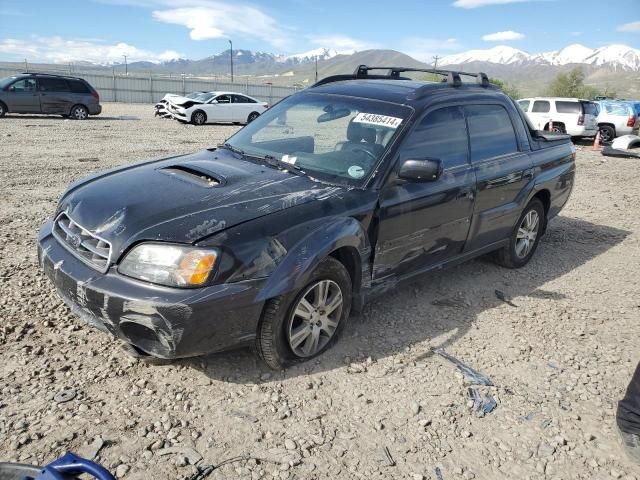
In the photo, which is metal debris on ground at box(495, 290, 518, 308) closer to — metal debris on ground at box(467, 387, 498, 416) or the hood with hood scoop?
metal debris on ground at box(467, 387, 498, 416)

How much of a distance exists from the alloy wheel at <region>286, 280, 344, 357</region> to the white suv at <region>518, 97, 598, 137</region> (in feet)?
57.0

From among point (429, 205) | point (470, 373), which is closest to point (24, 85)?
point (429, 205)

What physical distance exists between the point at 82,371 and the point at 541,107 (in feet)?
66.6

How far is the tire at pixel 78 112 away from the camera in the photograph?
18.5m

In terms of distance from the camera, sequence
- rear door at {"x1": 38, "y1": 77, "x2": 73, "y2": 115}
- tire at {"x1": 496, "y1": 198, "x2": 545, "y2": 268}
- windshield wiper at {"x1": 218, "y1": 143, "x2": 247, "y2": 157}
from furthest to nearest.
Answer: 1. rear door at {"x1": 38, "y1": 77, "x2": 73, "y2": 115}
2. tire at {"x1": 496, "y1": 198, "x2": 545, "y2": 268}
3. windshield wiper at {"x1": 218, "y1": 143, "x2": 247, "y2": 157}

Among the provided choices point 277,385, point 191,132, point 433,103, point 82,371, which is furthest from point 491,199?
point 191,132

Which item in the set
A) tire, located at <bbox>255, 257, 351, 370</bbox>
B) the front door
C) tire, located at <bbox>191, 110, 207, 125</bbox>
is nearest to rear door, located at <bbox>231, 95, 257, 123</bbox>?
tire, located at <bbox>191, 110, 207, 125</bbox>

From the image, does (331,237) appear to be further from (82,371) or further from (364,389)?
(82,371)

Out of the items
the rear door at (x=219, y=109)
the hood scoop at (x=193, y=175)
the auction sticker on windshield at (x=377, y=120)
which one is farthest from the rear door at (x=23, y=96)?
the auction sticker on windshield at (x=377, y=120)

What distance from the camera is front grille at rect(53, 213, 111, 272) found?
2828 millimetres

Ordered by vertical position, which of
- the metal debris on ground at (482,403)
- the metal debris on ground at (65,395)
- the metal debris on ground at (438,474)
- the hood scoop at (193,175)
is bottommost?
the metal debris on ground at (438,474)

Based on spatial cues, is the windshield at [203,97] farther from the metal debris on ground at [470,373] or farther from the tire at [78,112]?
the metal debris on ground at [470,373]

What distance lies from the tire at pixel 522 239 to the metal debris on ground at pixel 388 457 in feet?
10.0

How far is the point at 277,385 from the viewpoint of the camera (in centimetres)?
311
